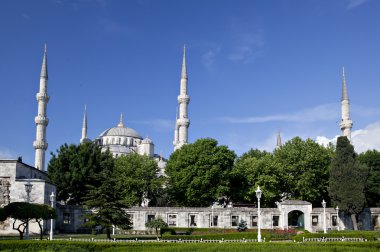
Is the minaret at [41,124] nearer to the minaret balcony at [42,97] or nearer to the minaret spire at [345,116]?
the minaret balcony at [42,97]

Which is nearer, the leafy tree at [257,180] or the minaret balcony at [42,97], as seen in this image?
the leafy tree at [257,180]

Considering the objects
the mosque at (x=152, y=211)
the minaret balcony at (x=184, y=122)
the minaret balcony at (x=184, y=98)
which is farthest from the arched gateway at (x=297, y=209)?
the minaret balcony at (x=184, y=98)

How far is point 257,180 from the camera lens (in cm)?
5794

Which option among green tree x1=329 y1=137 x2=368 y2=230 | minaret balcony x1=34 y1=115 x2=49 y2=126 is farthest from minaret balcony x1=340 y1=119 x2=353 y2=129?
minaret balcony x1=34 y1=115 x2=49 y2=126

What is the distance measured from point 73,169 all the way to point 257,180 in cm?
2341

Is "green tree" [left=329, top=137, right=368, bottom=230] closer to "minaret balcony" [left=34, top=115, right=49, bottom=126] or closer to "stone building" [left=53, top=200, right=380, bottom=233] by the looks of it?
"stone building" [left=53, top=200, right=380, bottom=233]

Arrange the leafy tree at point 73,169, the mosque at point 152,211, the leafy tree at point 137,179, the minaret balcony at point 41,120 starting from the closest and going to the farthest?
the mosque at point 152,211
the leafy tree at point 73,169
the leafy tree at point 137,179
the minaret balcony at point 41,120

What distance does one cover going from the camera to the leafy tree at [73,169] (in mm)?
53844

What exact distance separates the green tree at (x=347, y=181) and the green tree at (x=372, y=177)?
21.7ft

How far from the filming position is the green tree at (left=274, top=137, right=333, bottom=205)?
58.6 metres

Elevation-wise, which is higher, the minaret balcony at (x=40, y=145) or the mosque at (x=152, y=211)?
the minaret balcony at (x=40, y=145)

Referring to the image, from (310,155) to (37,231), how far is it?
117ft

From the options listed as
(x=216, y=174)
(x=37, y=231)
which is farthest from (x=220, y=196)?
(x=37, y=231)

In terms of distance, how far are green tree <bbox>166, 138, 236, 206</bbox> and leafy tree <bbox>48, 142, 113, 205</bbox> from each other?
960cm
